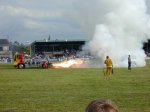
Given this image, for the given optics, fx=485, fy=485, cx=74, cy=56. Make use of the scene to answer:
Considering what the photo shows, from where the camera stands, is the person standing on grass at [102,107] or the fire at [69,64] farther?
the fire at [69,64]

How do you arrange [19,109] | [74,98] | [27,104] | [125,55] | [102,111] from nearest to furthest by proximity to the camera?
[102,111] < [19,109] < [27,104] < [74,98] < [125,55]

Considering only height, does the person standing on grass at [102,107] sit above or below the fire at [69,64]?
below

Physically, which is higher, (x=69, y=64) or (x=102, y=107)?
(x=69, y=64)

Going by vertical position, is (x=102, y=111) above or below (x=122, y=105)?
above

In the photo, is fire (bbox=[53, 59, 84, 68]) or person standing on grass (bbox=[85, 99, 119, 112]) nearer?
person standing on grass (bbox=[85, 99, 119, 112])

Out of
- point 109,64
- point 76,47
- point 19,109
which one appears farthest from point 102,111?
point 76,47

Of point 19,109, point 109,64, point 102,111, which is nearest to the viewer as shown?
point 102,111

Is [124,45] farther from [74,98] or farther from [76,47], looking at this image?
[76,47]

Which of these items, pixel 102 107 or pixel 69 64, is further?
pixel 69 64

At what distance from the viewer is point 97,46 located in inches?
2414

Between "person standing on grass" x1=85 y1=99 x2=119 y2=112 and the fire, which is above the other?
the fire

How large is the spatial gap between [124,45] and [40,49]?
8231 cm

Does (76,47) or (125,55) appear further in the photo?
(76,47)

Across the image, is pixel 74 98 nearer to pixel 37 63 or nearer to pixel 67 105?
pixel 67 105
